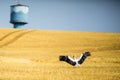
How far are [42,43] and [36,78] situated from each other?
809 inches

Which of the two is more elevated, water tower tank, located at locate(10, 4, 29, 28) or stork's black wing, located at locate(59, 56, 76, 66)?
stork's black wing, located at locate(59, 56, 76, 66)

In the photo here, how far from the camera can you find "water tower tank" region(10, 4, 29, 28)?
189 feet

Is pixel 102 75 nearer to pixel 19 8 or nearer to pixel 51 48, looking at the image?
pixel 51 48

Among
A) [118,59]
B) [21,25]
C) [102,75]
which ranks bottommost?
[21,25]

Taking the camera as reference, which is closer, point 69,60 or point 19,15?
point 69,60

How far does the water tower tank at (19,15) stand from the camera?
189ft

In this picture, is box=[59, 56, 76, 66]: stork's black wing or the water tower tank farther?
the water tower tank

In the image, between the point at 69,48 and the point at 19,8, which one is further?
the point at 19,8

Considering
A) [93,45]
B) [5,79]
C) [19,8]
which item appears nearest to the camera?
[5,79]

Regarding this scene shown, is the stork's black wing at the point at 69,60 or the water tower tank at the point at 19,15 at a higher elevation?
the stork's black wing at the point at 69,60

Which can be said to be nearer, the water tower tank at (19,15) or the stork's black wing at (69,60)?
the stork's black wing at (69,60)

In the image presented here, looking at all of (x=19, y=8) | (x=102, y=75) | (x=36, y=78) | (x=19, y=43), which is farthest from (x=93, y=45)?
(x=19, y=8)

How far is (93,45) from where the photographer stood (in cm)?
3195

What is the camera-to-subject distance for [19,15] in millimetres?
57781
